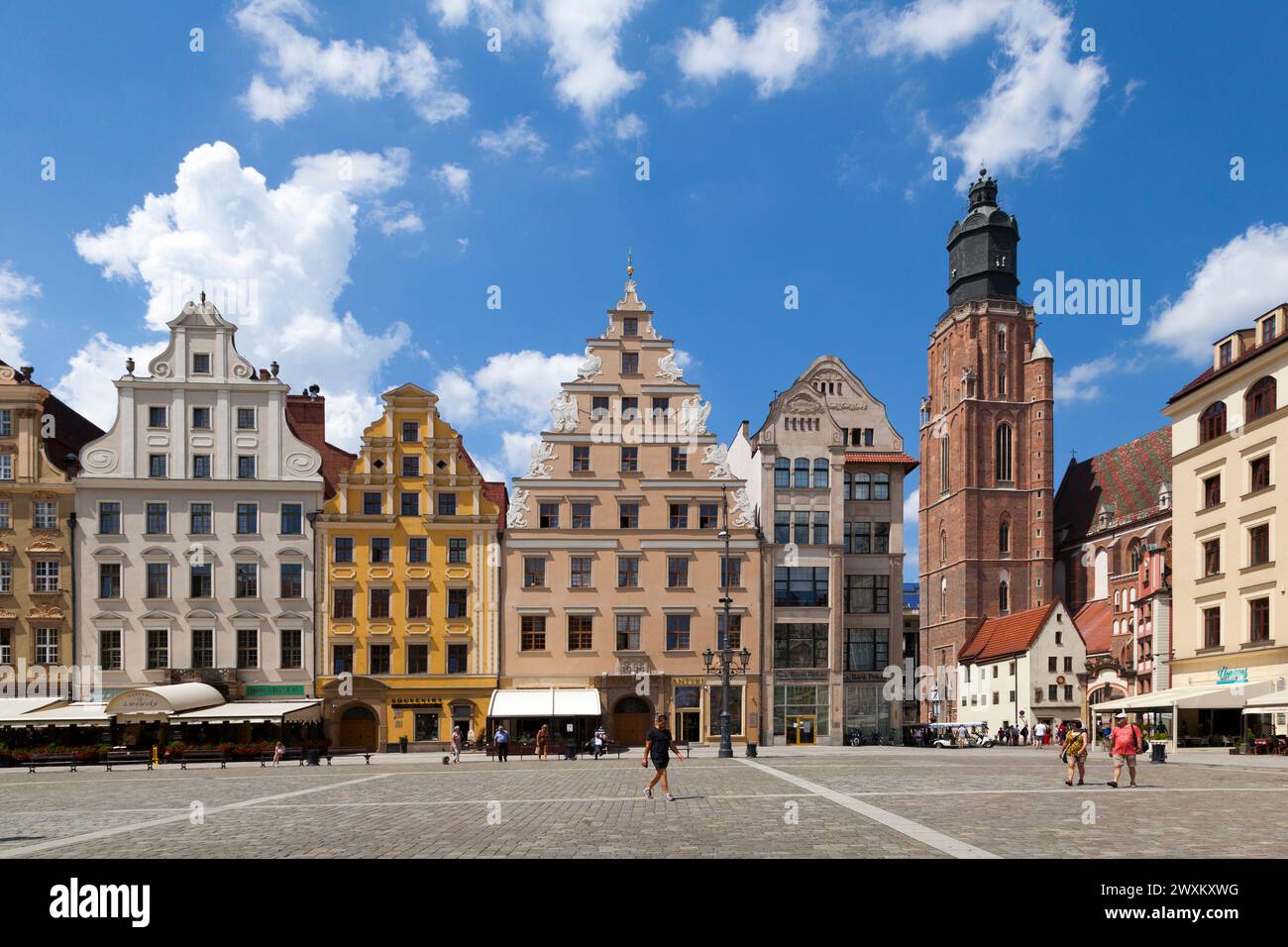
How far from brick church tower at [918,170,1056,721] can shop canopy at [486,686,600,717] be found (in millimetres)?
57627

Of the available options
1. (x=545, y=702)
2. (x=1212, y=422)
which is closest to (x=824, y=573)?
(x=545, y=702)

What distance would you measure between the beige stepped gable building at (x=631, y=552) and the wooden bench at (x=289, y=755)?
398 inches

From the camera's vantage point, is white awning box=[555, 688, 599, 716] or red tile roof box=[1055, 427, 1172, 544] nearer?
white awning box=[555, 688, 599, 716]

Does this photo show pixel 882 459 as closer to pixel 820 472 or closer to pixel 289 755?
pixel 820 472

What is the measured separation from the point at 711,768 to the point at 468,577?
22.9 meters

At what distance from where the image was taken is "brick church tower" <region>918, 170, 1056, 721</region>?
105 metres

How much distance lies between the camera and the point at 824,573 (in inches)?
2165

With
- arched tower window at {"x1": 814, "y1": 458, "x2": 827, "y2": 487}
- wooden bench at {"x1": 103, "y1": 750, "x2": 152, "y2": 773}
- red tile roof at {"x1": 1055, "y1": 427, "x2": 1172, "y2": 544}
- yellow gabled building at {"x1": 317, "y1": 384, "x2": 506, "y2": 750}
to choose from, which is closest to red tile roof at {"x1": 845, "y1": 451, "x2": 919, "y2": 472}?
arched tower window at {"x1": 814, "y1": 458, "x2": 827, "y2": 487}

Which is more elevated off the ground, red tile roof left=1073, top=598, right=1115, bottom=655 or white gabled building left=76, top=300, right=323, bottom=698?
white gabled building left=76, top=300, right=323, bottom=698

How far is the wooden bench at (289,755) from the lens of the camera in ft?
136

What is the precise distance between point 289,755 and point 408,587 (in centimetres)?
997

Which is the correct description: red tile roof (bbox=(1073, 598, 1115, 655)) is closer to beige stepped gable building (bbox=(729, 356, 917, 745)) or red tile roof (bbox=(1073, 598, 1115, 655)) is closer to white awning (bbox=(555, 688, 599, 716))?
beige stepped gable building (bbox=(729, 356, 917, 745))
